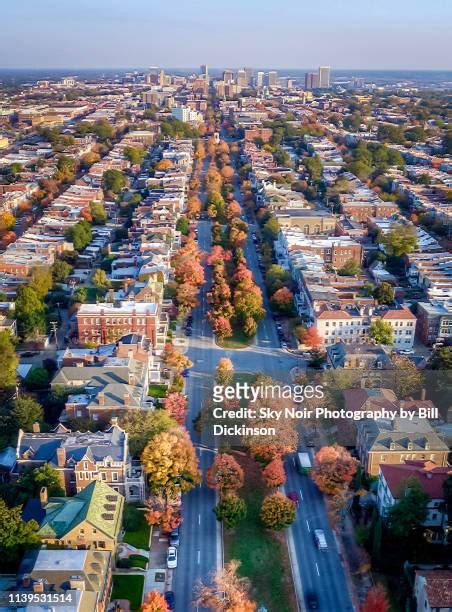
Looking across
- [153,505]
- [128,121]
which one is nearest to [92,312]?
[153,505]

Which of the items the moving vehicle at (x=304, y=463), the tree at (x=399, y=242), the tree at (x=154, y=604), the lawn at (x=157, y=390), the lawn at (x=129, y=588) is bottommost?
the lawn at (x=129, y=588)

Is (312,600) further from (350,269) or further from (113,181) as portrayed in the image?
(113,181)

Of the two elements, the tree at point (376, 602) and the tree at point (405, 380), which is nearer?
the tree at point (376, 602)

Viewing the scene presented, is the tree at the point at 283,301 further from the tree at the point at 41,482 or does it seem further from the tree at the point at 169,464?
the tree at the point at 41,482

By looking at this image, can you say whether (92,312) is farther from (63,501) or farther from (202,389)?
(63,501)

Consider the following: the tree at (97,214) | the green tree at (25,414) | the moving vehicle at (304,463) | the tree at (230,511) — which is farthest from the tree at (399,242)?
the green tree at (25,414)

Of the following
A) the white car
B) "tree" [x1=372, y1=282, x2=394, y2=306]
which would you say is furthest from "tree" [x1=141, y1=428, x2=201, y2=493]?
"tree" [x1=372, y1=282, x2=394, y2=306]

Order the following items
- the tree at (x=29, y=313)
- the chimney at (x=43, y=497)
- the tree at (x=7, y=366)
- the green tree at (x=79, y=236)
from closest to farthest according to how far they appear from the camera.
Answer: the chimney at (x=43, y=497), the tree at (x=7, y=366), the tree at (x=29, y=313), the green tree at (x=79, y=236)
